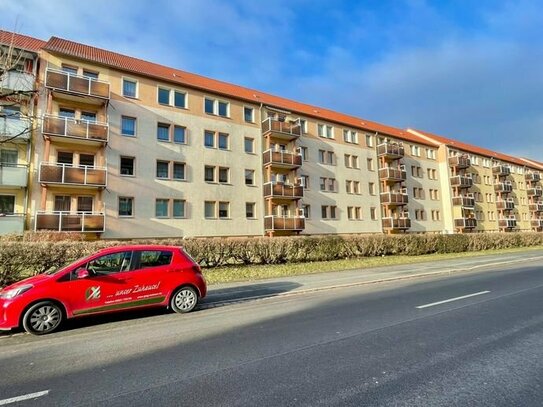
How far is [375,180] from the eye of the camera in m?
40.9

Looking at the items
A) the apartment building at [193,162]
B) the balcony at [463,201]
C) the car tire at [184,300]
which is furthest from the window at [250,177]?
the balcony at [463,201]

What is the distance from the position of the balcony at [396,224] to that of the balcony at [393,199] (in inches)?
72.2

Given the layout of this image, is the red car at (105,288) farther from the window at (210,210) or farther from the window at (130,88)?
the window at (130,88)

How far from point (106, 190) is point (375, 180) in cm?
2816

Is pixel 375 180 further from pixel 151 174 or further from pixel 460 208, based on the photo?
pixel 151 174

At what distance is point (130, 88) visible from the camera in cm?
2662

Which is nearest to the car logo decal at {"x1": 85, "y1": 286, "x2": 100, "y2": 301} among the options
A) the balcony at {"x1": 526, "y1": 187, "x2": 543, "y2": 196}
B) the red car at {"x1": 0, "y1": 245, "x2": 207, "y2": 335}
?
the red car at {"x1": 0, "y1": 245, "x2": 207, "y2": 335}

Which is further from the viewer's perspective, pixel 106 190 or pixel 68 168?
pixel 106 190

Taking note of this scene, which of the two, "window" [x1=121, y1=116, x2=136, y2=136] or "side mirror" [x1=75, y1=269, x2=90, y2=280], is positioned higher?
"window" [x1=121, y1=116, x2=136, y2=136]

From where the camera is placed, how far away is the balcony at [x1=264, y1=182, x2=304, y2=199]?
101 feet

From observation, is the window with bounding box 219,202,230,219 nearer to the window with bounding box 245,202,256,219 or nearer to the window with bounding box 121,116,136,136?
the window with bounding box 245,202,256,219

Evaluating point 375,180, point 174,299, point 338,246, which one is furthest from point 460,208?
point 174,299

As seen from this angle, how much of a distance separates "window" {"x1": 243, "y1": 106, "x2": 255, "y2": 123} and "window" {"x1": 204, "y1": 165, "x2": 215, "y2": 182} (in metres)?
6.07

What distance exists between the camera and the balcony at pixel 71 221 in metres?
20.7
